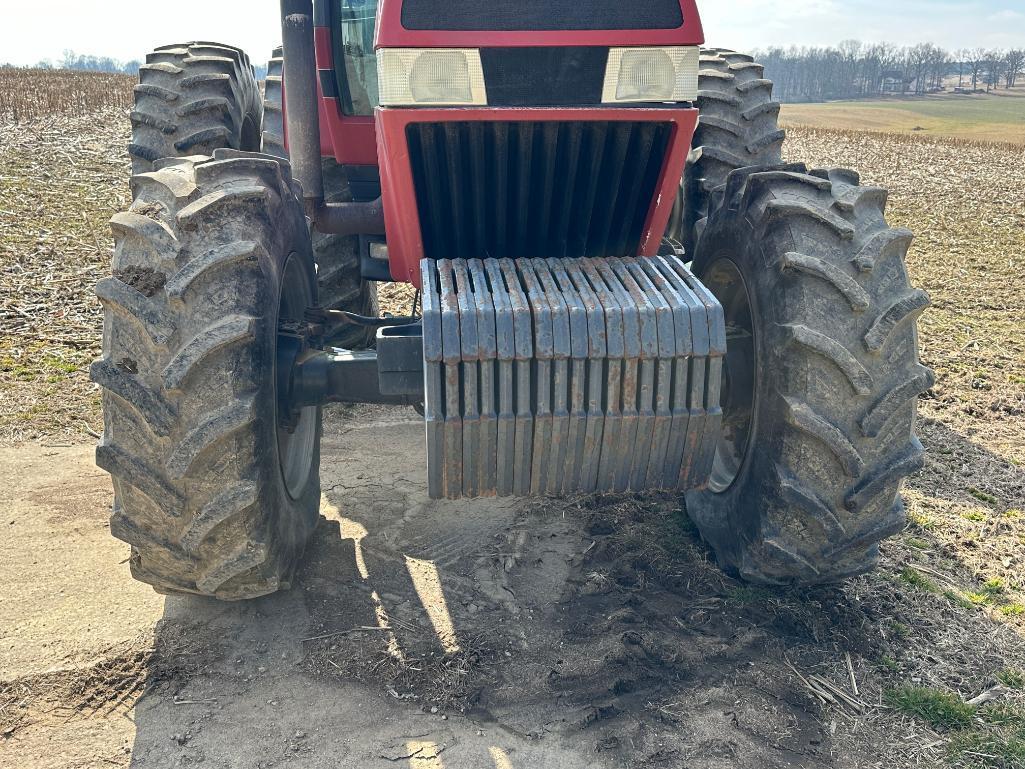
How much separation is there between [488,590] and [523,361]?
1.35 m

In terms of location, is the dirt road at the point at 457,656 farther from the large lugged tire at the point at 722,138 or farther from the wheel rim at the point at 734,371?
the large lugged tire at the point at 722,138

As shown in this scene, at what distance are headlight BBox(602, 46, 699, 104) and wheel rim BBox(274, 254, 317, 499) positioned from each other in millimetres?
1464

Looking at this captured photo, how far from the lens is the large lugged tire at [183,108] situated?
5469mm

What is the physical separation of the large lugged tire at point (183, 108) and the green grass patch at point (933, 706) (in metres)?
4.62

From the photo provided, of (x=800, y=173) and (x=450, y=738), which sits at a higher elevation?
(x=800, y=173)

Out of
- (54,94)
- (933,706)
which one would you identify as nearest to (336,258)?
(933,706)

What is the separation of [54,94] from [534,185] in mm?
27410

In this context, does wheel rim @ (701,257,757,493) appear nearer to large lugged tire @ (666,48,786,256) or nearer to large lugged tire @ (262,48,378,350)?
large lugged tire @ (666,48,786,256)

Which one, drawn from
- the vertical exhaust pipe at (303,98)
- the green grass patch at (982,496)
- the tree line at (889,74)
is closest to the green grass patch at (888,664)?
the green grass patch at (982,496)

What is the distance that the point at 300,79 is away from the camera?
3.67m

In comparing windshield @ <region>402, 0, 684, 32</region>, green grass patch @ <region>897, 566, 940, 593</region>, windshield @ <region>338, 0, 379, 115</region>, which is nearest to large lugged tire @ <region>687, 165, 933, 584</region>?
green grass patch @ <region>897, 566, 940, 593</region>

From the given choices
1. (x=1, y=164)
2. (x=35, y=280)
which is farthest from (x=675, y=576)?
(x=1, y=164)

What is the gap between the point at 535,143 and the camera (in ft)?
11.1

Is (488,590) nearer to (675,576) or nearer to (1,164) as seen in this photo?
(675,576)
